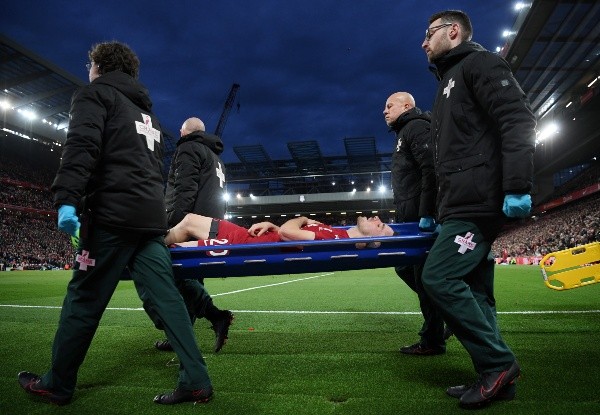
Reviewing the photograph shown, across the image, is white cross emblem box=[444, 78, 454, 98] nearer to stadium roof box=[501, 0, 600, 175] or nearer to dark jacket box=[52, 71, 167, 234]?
dark jacket box=[52, 71, 167, 234]

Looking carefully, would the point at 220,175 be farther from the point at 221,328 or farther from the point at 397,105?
the point at 397,105

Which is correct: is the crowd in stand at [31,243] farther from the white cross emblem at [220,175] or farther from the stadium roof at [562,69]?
the stadium roof at [562,69]

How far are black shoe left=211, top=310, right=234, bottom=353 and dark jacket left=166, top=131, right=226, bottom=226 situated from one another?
40.1 inches

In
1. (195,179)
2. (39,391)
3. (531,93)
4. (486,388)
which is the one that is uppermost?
(531,93)

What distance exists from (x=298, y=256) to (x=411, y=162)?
1547mm

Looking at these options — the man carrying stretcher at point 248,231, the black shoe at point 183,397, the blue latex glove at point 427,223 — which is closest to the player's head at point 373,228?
the man carrying stretcher at point 248,231

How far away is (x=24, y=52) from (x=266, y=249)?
100 ft

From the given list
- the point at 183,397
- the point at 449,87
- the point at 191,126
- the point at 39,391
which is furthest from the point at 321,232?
the point at 39,391

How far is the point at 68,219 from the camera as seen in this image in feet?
7.56

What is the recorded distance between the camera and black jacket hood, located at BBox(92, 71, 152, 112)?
8.62 feet

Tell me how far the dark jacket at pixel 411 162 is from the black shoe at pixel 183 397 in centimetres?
213

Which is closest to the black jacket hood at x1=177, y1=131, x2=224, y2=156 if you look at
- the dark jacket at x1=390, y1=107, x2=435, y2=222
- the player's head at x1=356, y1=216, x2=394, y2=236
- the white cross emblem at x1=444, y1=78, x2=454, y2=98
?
the player's head at x1=356, y1=216, x2=394, y2=236

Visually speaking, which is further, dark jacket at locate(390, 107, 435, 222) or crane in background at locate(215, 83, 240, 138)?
crane in background at locate(215, 83, 240, 138)

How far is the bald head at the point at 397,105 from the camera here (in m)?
3.96
